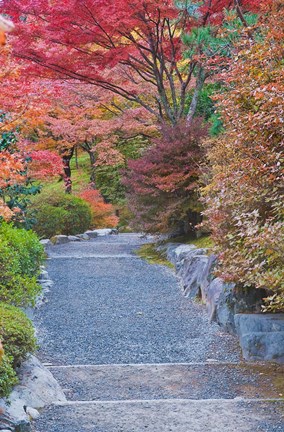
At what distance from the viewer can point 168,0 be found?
34.7 ft

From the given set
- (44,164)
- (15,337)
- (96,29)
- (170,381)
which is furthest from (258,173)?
(44,164)

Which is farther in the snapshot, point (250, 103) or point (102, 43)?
point (102, 43)

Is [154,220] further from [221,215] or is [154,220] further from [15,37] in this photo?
[221,215]

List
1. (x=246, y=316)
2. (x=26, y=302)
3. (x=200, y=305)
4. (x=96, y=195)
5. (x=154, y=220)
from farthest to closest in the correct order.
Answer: (x=96, y=195)
(x=154, y=220)
(x=200, y=305)
(x=26, y=302)
(x=246, y=316)

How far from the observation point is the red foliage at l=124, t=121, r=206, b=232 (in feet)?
37.2

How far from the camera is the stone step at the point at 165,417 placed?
10.8 ft

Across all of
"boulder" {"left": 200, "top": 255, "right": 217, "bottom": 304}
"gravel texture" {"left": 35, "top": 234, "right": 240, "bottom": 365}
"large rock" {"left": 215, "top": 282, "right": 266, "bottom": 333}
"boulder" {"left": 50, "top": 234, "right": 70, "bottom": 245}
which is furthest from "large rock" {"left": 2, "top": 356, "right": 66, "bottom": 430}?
"boulder" {"left": 50, "top": 234, "right": 70, "bottom": 245}

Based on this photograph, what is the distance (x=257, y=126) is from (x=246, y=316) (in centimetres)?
213

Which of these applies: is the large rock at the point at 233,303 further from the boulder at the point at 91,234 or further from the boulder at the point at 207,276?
the boulder at the point at 91,234

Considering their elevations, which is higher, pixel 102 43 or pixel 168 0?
pixel 168 0

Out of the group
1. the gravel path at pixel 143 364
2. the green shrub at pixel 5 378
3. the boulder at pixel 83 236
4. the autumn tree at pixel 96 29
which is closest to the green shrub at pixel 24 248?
the gravel path at pixel 143 364

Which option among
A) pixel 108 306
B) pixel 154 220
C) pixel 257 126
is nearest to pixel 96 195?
pixel 154 220

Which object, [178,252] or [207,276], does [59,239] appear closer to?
[178,252]

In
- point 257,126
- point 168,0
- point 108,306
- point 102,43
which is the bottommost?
point 108,306
